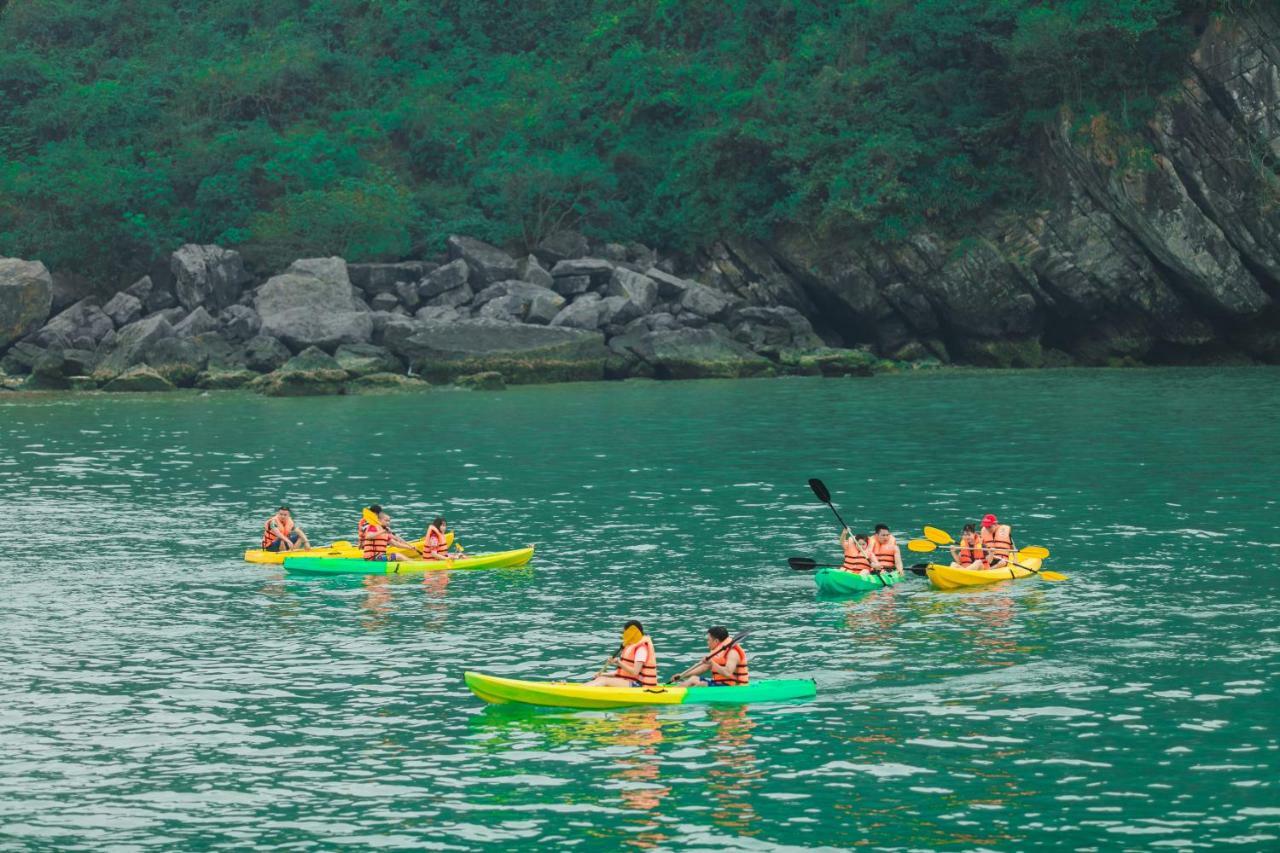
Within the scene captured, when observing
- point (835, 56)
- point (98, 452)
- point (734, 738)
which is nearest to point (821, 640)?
point (734, 738)

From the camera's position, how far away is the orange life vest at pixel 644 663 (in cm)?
2161

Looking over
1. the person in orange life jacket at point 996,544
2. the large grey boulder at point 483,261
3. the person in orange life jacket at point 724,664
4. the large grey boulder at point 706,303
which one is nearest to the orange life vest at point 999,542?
the person in orange life jacket at point 996,544

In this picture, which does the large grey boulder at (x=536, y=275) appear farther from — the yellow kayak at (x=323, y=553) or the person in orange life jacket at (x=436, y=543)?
the person in orange life jacket at (x=436, y=543)

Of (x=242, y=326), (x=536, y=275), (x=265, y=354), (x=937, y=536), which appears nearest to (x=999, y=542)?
(x=937, y=536)

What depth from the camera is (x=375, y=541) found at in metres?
31.5

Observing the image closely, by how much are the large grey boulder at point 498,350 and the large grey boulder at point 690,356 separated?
2.11 meters

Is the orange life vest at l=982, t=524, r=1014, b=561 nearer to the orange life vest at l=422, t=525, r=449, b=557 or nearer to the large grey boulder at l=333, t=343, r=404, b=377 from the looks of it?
the orange life vest at l=422, t=525, r=449, b=557

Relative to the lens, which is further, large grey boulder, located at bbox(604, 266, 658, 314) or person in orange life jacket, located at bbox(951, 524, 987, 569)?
large grey boulder, located at bbox(604, 266, 658, 314)

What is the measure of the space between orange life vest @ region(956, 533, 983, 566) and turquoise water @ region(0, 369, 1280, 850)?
36.7 inches

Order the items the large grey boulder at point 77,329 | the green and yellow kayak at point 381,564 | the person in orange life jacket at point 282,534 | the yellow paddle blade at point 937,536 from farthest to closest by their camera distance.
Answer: the large grey boulder at point 77,329 → the person in orange life jacket at point 282,534 → the green and yellow kayak at point 381,564 → the yellow paddle blade at point 937,536

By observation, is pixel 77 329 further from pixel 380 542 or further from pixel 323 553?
pixel 380 542

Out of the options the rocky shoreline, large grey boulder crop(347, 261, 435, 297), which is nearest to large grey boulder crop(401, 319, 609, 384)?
the rocky shoreline

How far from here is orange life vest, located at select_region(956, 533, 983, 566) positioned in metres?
29.8

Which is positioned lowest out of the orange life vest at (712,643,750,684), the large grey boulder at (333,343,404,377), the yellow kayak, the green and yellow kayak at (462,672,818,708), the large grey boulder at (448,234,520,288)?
the green and yellow kayak at (462,672,818,708)
